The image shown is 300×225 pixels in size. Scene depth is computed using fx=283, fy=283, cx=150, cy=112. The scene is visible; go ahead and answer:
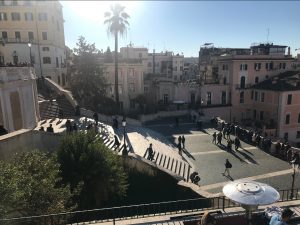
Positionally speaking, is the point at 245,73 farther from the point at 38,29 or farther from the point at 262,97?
the point at 38,29

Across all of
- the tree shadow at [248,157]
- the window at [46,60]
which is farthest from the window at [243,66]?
the window at [46,60]

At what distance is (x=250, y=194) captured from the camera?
7.86m

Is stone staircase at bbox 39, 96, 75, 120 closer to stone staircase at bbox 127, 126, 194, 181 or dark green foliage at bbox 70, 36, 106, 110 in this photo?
dark green foliage at bbox 70, 36, 106, 110

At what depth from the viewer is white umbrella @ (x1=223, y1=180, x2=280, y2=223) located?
765 centimetres

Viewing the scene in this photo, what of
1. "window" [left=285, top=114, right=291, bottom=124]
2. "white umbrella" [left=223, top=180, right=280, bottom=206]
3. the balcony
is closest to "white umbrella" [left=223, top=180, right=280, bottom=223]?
"white umbrella" [left=223, top=180, right=280, bottom=206]

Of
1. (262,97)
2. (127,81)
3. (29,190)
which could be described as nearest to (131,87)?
(127,81)

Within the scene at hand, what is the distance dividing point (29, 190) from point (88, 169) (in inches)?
189

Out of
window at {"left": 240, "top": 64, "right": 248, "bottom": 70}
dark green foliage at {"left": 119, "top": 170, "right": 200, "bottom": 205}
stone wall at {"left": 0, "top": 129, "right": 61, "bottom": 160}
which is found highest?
window at {"left": 240, "top": 64, "right": 248, "bottom": 70}

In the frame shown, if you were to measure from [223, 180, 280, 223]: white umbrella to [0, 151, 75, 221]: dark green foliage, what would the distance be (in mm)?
6298

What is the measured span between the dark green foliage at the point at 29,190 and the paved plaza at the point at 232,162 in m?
10.2

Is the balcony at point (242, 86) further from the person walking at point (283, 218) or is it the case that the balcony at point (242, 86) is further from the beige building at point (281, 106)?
the person walking at point (283, 218)

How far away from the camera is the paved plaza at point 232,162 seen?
63.6 feet

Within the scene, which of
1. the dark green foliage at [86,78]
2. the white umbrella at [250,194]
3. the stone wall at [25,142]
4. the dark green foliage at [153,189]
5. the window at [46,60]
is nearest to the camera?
the white umbrella at [250,194]

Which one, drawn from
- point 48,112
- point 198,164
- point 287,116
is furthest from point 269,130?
point 48,112
